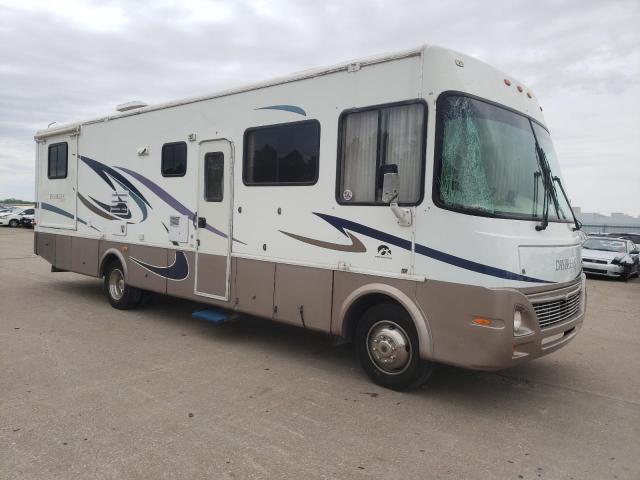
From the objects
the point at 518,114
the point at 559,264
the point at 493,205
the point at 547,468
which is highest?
the point at 518,114

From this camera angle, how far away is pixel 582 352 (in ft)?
22.1

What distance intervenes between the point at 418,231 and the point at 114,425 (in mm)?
2980

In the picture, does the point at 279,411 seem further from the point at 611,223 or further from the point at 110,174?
the point at 611,223

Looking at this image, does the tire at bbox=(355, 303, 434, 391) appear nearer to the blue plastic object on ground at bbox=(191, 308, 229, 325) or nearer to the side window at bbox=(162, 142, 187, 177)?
the blue plastic object on ground at bbox=(191, 308, 229, 325)

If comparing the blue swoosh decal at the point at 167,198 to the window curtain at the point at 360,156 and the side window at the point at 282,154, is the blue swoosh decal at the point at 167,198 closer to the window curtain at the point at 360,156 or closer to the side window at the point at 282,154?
the side window at the point at 282,154

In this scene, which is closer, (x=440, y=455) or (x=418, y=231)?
(x=440, y=455)

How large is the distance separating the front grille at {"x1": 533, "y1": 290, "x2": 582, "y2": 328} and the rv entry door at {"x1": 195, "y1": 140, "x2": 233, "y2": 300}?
3.63 meters

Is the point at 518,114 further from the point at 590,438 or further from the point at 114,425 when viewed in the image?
the point at 114,425

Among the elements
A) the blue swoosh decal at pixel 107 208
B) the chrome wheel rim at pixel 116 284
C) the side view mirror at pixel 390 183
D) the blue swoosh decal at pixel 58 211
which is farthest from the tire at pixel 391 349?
the blue swoosh decal at pixel 58 211

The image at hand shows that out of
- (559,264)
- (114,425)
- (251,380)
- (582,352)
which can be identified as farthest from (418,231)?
(582,352)

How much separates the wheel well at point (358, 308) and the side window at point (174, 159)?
3.32 m

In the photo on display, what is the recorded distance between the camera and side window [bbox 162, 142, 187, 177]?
7258mm

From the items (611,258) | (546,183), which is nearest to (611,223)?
(611,258)

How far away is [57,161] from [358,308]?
23.6 ft
